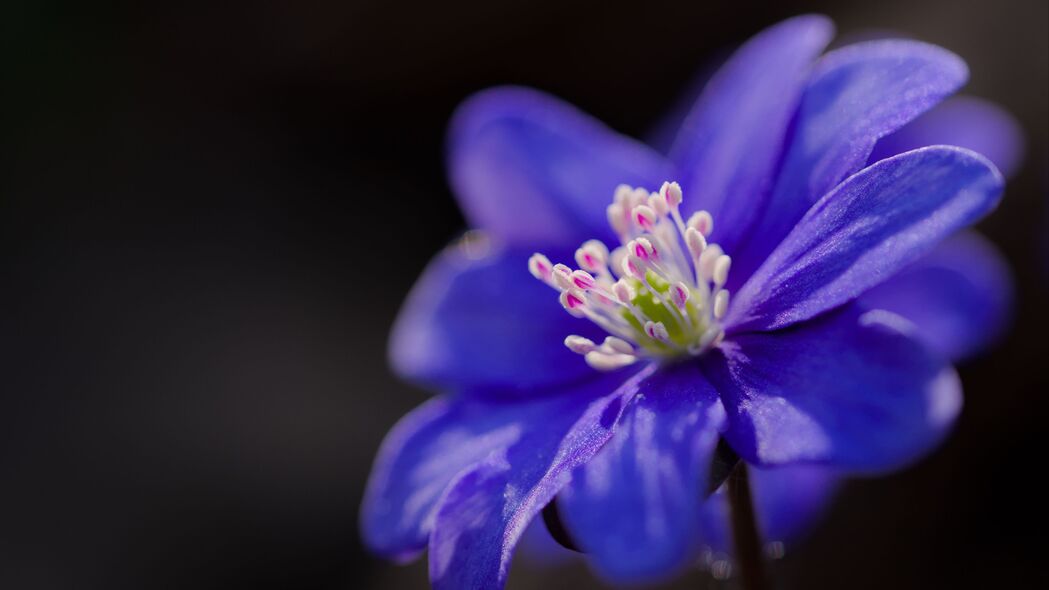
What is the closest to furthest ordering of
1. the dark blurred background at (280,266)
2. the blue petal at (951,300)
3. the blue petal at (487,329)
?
the blue petal at (487,329) → the blue petal at (951,300) → the dark blurred background at (280,266)

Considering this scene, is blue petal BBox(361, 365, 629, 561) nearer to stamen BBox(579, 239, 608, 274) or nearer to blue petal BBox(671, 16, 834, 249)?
stamen BBox(579, 239, 608, 274)

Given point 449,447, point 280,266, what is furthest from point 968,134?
point 280,266

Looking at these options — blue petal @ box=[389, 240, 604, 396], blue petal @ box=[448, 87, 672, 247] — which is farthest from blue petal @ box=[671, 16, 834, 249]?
blue petal @ box=[389, 240, 604, 396]

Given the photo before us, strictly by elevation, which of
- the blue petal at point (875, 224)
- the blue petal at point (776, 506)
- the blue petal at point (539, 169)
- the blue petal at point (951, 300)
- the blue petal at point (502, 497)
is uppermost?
the blue petal at point (539, 169)


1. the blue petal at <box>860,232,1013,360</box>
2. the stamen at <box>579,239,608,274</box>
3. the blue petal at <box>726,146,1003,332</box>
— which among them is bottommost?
the blue petal at <box>860,232,1013,360</box>

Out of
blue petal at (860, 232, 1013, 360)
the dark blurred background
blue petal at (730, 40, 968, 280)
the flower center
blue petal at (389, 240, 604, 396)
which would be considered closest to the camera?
blue petal at (730, 40, 968, 280)

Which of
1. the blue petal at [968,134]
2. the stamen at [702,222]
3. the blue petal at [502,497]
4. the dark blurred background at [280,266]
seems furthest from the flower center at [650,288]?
the dark blurred background at [280,266]

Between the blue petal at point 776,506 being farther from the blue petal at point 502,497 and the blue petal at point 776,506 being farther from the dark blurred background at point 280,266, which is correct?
the dark blurred background at point 280,266
